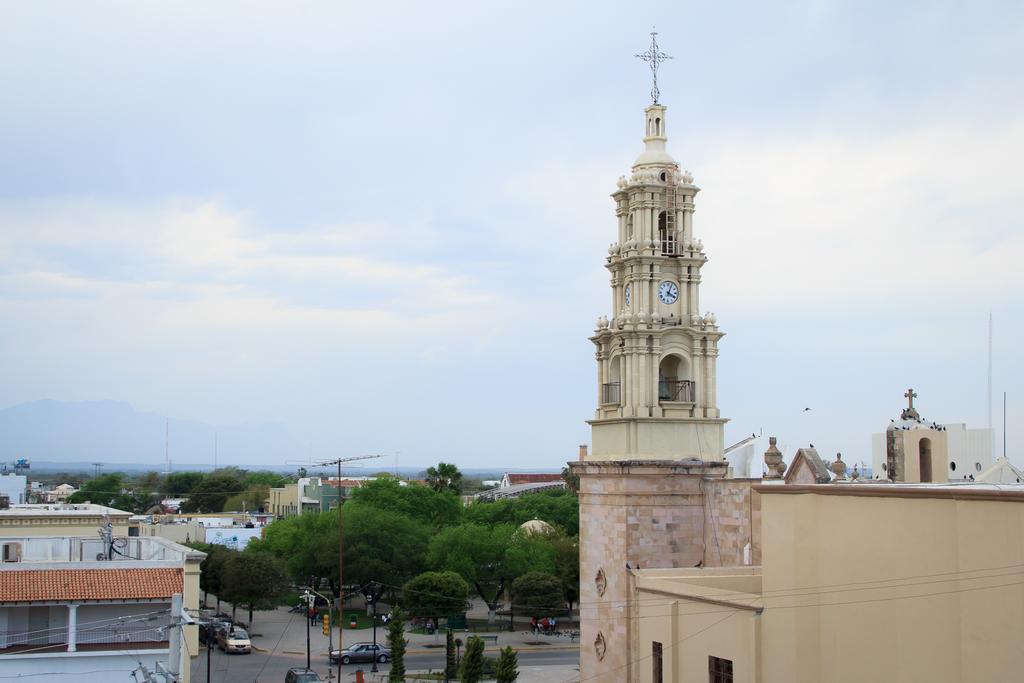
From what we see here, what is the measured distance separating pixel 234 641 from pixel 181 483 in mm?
121217

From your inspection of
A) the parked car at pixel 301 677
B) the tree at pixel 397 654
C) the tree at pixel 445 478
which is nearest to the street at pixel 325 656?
the parked car at pixel 301 677

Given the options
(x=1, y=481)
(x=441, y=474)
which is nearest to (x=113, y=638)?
(x=1, y=481)

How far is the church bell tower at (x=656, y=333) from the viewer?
32250 millimetres

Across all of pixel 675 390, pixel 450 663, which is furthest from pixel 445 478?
pixel 675 390

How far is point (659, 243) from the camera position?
109 feet

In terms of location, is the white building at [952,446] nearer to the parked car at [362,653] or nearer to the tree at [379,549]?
the parked car at [362,653]

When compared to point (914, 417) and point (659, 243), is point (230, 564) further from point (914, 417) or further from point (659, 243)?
point (914, 417)

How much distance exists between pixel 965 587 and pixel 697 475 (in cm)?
1430

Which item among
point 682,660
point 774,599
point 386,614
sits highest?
point 774,599

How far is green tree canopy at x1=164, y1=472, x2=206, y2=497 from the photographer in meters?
164

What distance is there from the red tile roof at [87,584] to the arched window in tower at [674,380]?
14465 millimetres

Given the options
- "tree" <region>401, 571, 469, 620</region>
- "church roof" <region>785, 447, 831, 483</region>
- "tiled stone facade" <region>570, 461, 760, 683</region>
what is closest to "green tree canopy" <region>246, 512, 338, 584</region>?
"tree" <region>401, 571, 469, 620</region>

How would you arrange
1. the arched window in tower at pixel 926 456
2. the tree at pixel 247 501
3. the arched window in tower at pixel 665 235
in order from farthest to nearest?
the tree at pixel 247 501 < the arched window in tower at pixel 665 235 < the arched window in tower at pixel 926 456

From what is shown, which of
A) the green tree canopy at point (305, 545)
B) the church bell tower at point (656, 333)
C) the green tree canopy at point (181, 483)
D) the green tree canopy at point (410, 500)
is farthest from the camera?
the green tree canopy at point (181, 483)
